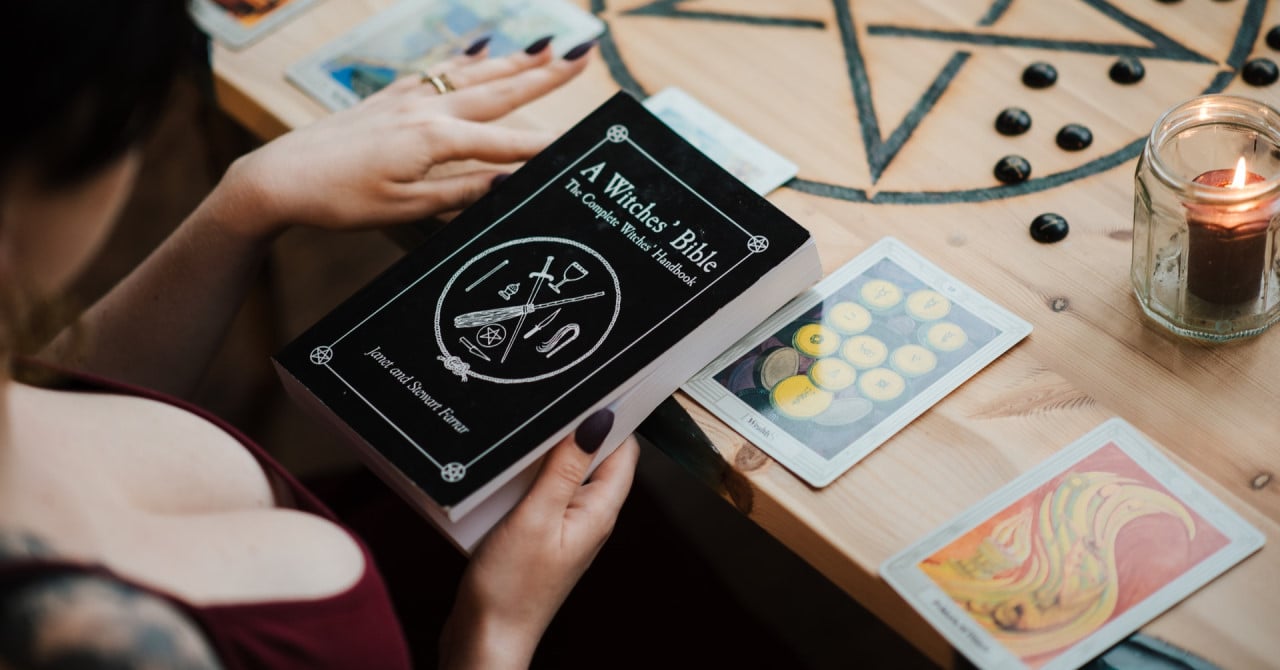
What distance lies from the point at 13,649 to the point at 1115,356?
77cm

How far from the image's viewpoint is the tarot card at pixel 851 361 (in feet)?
2.86

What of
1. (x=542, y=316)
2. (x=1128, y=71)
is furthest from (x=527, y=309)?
(x=1128, y=71)

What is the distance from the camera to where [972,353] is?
0.90m

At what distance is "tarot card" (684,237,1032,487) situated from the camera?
87cm

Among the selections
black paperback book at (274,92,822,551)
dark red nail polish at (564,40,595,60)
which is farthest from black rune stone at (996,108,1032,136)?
dark red nail polish at (564,40,595,60)

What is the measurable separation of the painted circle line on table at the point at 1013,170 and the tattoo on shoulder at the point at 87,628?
74cm

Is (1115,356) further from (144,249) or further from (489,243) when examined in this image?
(144,249)

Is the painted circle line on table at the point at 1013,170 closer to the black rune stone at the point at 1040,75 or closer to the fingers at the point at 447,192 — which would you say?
the black rune stone at the point at 1040,75

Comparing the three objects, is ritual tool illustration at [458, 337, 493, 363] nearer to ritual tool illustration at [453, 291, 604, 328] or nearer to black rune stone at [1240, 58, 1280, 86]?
ritual tool illustration at [453, 291, 604, 328]

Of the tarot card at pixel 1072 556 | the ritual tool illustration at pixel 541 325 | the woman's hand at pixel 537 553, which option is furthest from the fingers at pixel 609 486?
the tarot card at pixel 1072 556

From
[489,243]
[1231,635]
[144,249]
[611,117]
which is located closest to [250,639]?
[489,243]

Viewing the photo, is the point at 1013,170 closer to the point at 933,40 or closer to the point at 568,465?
the point at 933,40

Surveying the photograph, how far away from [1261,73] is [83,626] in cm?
103

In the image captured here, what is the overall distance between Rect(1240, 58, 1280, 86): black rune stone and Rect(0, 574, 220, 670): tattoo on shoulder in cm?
98
